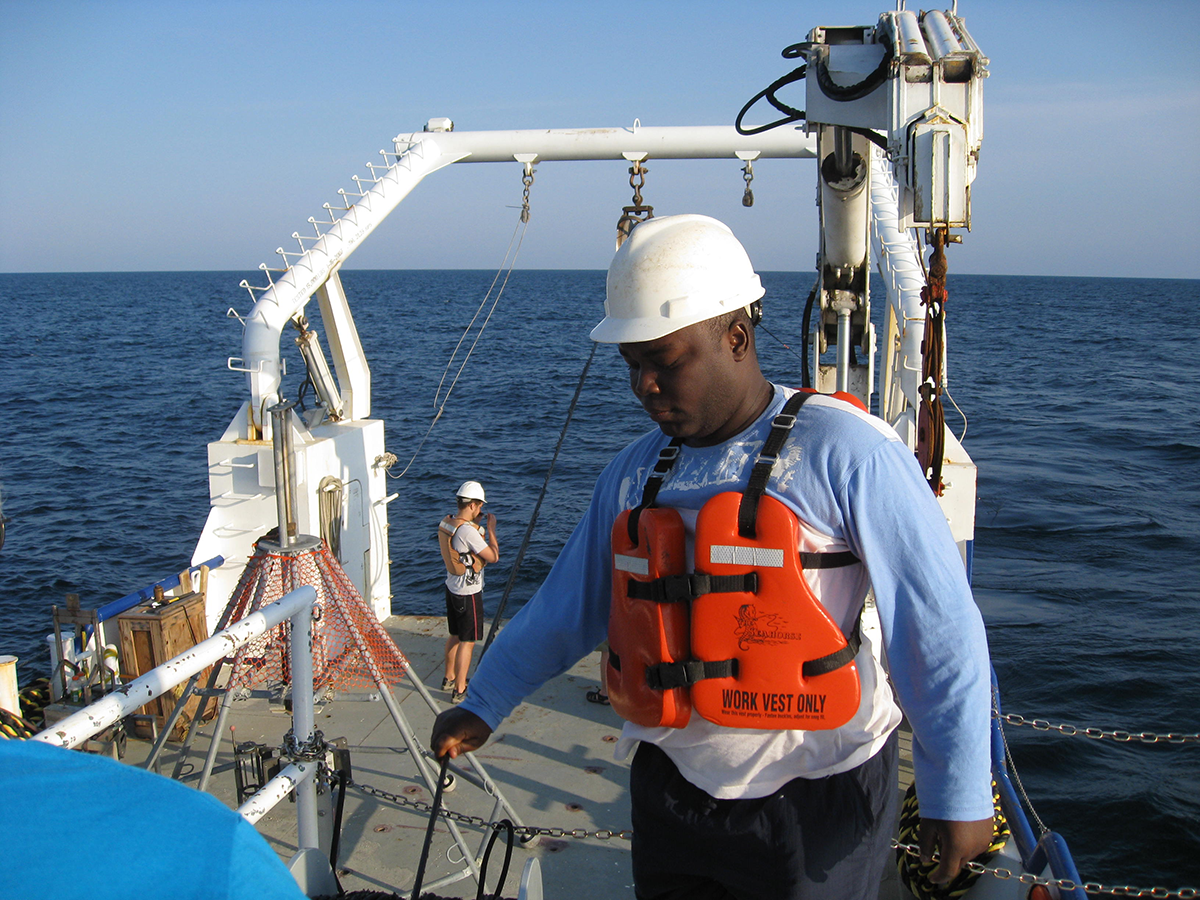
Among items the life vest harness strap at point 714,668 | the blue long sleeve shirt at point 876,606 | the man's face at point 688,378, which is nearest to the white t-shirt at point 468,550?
the blue long sleeve shirt at point 876,606

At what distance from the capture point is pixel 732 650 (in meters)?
2.02

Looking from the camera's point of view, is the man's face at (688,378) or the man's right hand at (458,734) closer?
the man's face at (688,378)

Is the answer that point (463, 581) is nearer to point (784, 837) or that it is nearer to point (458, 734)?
point (458, 734)

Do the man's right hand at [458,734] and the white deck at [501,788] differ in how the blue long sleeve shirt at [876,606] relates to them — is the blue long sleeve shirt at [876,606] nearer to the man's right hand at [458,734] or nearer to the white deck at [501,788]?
the man's right hand at [458,734]

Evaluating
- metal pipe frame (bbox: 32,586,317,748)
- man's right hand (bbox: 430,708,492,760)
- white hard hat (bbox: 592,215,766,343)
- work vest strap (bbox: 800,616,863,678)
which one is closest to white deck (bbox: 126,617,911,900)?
metal pipe frame (bbox: 32,586,317,748)

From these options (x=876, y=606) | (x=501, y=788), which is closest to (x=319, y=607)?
(x=501, y=788)

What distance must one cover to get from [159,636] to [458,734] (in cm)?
467

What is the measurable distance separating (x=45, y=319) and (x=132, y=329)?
1413 centimetres

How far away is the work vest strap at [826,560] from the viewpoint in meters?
1.96

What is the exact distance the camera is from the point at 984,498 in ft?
64.1

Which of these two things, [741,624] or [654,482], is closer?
[741,624]

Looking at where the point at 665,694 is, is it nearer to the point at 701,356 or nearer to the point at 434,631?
the point at 701,356

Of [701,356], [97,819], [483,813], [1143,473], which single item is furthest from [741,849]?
[1143,473]

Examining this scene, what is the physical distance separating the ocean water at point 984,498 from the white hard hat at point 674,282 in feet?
16.5
